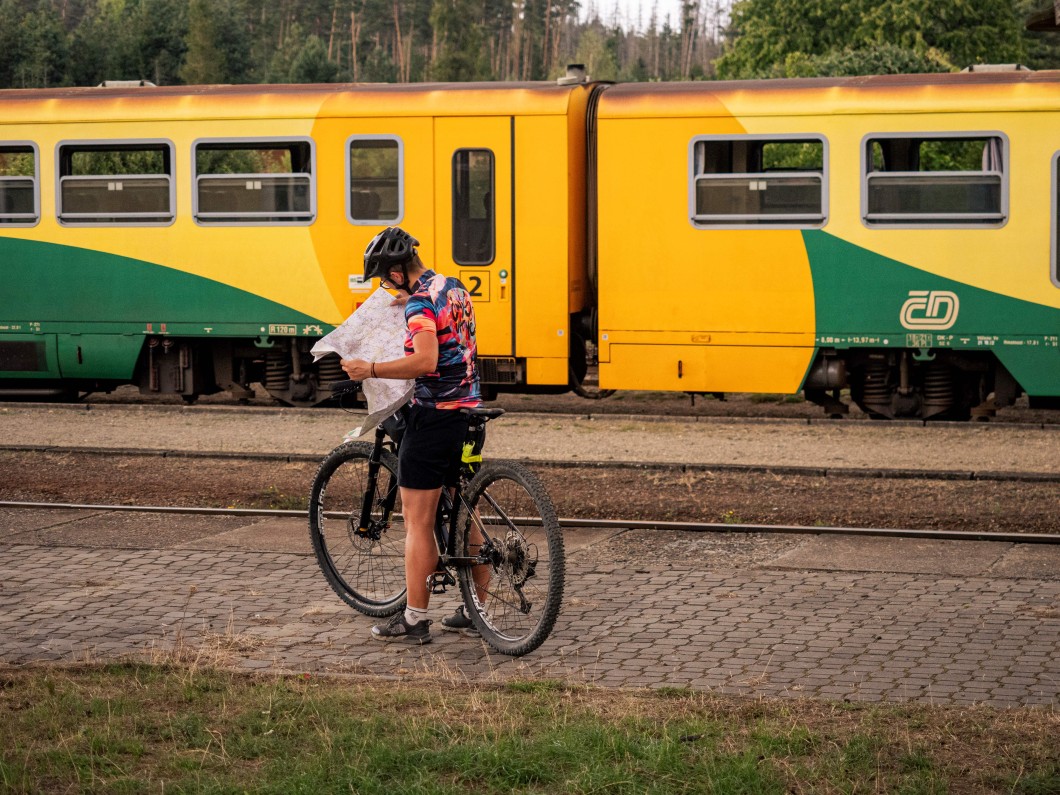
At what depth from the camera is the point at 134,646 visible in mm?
6570

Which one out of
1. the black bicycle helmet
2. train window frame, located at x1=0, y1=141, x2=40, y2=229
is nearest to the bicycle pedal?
the black bicycle helmet

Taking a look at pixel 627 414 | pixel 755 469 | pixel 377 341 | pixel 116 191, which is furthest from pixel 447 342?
pixel 116 191

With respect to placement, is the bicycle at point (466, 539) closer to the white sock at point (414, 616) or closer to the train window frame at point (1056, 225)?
the white sock at point (414, 616)

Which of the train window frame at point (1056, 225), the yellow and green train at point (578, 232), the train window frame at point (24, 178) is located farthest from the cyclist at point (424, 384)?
the train window frame at point (24, 178)

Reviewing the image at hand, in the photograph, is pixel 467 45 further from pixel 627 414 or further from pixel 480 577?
pixel 480 577

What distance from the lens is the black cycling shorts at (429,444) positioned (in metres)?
6.52

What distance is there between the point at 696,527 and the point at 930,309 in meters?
5.35

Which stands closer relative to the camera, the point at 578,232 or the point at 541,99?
the point at 541,99

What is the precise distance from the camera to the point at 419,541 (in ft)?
22.0

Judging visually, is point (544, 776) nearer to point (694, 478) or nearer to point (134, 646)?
point (134, 646)

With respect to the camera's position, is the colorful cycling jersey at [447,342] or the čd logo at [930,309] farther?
the čd logo at [930,309]

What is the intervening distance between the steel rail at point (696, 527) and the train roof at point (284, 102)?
18.5 feet

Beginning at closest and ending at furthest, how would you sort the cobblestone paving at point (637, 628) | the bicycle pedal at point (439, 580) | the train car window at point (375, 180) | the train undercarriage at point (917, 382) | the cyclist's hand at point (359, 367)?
the cobblestone paving at point (637, 628) < the cyclist's hand at point (359, 367) < the bicycle pedal at point (439, 580) < the train undercarriage at point (917, 382) < the train car window at point (375, 180)

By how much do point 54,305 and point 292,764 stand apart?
11845mm
